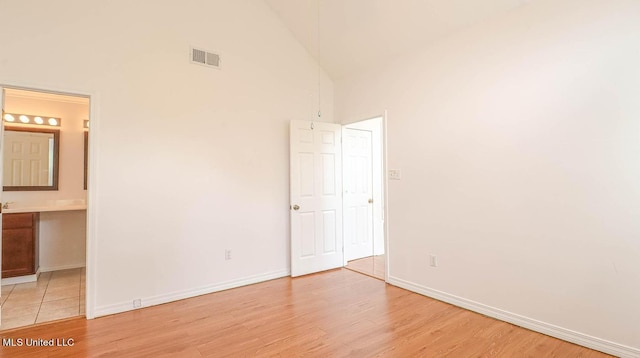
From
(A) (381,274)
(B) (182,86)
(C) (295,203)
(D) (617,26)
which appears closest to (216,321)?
(C) (295,203)

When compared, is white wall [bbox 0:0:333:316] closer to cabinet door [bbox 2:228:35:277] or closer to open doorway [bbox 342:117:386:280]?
open doorway [bbox 342:117:386:280]

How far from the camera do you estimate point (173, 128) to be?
3373mm

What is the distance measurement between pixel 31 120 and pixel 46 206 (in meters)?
1.29

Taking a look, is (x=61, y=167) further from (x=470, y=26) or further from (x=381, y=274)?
(x=470, y=26)

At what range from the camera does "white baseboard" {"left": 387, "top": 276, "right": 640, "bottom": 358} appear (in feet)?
7.37

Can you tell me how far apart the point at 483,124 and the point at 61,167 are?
575 centimetres

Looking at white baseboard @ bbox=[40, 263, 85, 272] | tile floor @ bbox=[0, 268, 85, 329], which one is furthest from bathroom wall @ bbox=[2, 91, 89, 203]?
tile floor @ bbox=[0, 268, 85, 329]

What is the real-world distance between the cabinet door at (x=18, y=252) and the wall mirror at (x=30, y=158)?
0.70 m

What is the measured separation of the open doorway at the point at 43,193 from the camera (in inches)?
153

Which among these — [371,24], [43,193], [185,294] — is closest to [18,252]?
[43,193]

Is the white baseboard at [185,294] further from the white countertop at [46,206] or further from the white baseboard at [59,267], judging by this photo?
the white baseboard at [59,267]

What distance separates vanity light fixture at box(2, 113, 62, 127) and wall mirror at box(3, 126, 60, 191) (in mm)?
92

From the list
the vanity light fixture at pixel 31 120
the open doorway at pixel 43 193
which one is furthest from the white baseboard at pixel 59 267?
the vanity light fixture at pixel 31 120

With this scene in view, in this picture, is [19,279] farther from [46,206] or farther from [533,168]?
[533,168]
